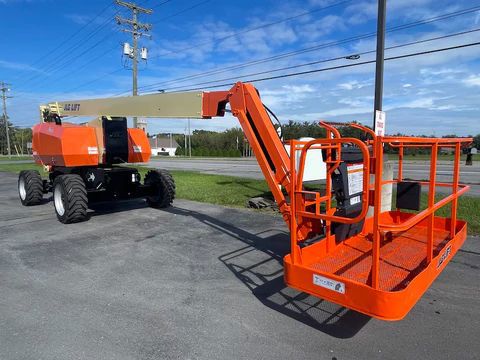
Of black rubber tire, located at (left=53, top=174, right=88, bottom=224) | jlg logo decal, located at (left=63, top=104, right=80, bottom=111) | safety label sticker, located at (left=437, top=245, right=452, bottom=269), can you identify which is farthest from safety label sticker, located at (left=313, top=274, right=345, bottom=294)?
jlg logo decal, located at (left=63, top=104, right=80, bottom=111)

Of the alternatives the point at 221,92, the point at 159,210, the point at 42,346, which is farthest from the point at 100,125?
the point at 42,346

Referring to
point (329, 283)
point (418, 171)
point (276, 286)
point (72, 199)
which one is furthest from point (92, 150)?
point (418, 171)

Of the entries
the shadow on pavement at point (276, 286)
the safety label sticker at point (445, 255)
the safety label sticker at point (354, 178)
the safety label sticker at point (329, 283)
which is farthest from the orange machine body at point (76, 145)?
the safety label sticker at point (445, 255)

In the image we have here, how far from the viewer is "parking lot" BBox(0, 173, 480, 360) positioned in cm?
333

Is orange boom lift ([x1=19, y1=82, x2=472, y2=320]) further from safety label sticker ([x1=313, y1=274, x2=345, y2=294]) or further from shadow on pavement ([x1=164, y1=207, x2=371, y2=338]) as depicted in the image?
shadow on pavement ([x1=164, y1=207, x2=371, y2=338])

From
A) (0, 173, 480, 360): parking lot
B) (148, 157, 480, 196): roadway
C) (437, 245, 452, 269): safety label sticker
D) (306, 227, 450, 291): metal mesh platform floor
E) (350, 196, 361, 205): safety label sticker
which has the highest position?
(350, 196, 361, 205): safety label sticker

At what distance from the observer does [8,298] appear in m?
4.43

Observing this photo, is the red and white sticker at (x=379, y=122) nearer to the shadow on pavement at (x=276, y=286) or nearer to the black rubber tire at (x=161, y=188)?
the shadow on pavement at (x=276, y=286)

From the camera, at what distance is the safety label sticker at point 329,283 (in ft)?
10.7

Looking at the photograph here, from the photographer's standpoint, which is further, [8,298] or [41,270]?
[41,270]

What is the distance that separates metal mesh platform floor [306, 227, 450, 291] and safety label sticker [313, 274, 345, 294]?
0.49 metres

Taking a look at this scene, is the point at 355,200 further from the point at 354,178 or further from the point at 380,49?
the point at 380,49

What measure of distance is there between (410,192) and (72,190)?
21.7 ft

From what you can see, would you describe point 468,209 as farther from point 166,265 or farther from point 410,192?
point 166,265
